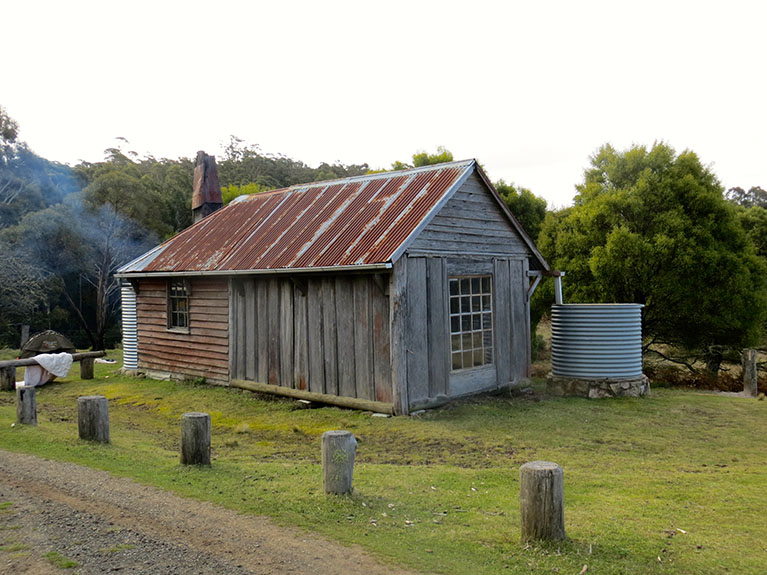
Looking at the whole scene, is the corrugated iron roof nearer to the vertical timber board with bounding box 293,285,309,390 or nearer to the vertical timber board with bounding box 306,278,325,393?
the vertical timber board with bounding box 306,278,325,393

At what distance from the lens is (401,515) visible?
6.12 m

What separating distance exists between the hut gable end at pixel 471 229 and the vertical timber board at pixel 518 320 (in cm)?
45

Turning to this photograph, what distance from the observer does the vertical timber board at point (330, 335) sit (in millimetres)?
12406

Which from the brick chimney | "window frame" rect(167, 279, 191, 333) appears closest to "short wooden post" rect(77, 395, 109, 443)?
"window frame" rect(167, 279, 191, 333)

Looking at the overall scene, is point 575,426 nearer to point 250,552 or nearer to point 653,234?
point 250,552

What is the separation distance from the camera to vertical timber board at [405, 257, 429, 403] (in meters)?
11.6

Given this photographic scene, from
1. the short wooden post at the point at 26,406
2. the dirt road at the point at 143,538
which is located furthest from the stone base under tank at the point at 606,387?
the short wooden post at the point at 26,406

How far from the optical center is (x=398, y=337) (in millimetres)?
11344

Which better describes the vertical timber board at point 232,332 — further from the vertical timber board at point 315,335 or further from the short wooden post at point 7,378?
the short wooden post at point 7,378

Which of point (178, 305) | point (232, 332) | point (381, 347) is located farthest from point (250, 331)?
point (381, 347)

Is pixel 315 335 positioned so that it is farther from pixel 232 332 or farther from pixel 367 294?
pixel 232 332

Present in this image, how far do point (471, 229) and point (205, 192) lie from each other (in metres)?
10.3

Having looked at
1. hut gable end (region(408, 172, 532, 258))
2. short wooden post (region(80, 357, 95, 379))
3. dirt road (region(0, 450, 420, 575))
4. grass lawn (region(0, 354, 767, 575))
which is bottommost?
grass lawn (region(0, 354, 767, 575))

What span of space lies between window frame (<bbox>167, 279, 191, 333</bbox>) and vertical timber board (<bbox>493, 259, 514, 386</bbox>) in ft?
25.1
